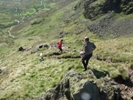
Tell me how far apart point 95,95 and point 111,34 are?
6094 centimetres

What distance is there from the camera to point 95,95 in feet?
59.8

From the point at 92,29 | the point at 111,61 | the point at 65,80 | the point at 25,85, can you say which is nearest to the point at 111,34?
the point at 92,29

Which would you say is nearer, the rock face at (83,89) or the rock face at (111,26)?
the rock face at (83,89)

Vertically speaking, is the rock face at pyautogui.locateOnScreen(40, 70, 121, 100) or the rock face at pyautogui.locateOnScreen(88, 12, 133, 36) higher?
the rock face at pyautogui.locateOnScreen(40, 70, 121, 100)

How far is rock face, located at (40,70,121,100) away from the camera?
59.7ft

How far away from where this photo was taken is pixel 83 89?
18266mm

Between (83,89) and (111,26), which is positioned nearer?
(83,89)

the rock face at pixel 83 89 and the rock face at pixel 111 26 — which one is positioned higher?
the rock face at pixel 83 89

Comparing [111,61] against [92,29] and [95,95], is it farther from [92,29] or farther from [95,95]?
[92,29]

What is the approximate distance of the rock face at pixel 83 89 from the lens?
1820cm

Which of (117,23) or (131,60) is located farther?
(117,23)

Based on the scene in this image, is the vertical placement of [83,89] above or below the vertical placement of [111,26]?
above

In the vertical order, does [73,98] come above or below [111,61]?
above

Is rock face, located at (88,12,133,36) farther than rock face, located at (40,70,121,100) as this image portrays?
Yes
